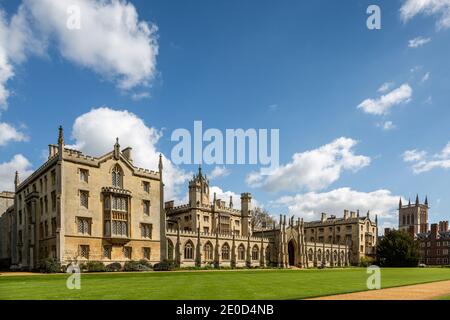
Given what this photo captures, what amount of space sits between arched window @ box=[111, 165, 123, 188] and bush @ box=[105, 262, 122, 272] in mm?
9094

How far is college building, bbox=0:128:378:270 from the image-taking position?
43906 millimetres

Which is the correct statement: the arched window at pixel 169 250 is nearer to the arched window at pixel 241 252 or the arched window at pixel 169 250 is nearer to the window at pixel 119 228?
the window at pixel 119 228

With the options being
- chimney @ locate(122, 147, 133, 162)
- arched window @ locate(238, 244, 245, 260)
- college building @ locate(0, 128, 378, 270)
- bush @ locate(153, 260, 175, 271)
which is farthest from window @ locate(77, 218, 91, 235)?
arched window @ locate(238, 244, 245, 260)

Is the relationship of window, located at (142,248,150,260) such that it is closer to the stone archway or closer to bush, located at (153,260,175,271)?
bush, located at (153,260,175,271)

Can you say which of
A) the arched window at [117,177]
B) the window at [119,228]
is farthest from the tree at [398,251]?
the arched window at [117,177]

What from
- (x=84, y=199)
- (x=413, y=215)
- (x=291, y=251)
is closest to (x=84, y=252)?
(x=84, y=199)

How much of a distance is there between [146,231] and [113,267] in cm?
811

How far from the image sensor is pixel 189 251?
57.4m

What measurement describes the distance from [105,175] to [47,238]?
910cm

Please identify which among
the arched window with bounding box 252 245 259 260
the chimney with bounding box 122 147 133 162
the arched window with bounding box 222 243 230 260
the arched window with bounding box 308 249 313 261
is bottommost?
the arched window with bounding box 308 249 313 261

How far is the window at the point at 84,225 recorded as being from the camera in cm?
4434

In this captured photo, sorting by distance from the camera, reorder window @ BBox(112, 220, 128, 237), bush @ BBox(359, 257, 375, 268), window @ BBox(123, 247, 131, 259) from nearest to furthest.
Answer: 1. window @ BBox(112, 220, 128, 237)
2. window @ BBox(123, 247, 131, 259)
3. bush @ BBox(359, 257, 375, 268)
